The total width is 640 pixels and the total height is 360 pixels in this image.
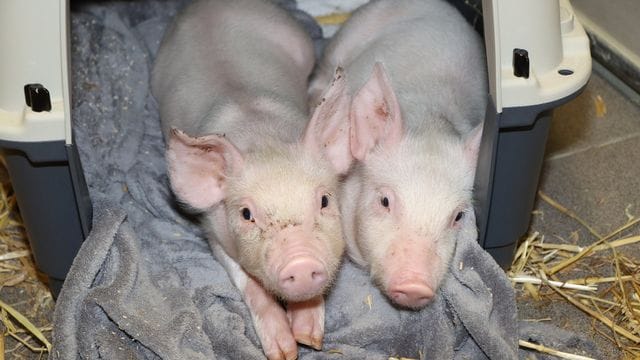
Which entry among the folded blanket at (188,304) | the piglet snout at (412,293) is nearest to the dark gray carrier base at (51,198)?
the folded blanket at (188,304)

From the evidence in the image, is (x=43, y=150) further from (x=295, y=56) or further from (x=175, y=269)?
(x=295, y=56)

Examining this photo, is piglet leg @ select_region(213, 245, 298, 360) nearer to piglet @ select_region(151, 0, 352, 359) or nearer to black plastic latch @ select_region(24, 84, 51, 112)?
piglet @ select_region(151, 0, 352, 359)

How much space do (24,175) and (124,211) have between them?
0.39 meters

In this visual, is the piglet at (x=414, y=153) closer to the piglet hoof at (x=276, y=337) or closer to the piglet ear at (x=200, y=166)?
the piglet hoof at (x=276, y=337)

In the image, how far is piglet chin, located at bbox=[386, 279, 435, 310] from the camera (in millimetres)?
2598

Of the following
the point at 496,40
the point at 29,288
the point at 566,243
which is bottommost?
the point at 29,288

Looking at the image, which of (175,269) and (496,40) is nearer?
(496,40)

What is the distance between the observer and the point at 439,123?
2.97 metres

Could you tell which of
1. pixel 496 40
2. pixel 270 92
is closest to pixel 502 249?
pixel 496 40

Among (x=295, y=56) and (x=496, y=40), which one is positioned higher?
(x=496, y=40)

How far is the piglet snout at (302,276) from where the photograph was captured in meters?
2.51

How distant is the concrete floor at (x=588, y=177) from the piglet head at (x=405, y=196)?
52 cm

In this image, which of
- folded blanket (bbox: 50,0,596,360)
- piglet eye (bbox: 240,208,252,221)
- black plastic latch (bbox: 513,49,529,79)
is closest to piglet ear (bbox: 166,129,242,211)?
piglet eye (bbox: 240,208,252,221)

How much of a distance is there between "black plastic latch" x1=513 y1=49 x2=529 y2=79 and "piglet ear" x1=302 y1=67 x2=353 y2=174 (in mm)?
494
